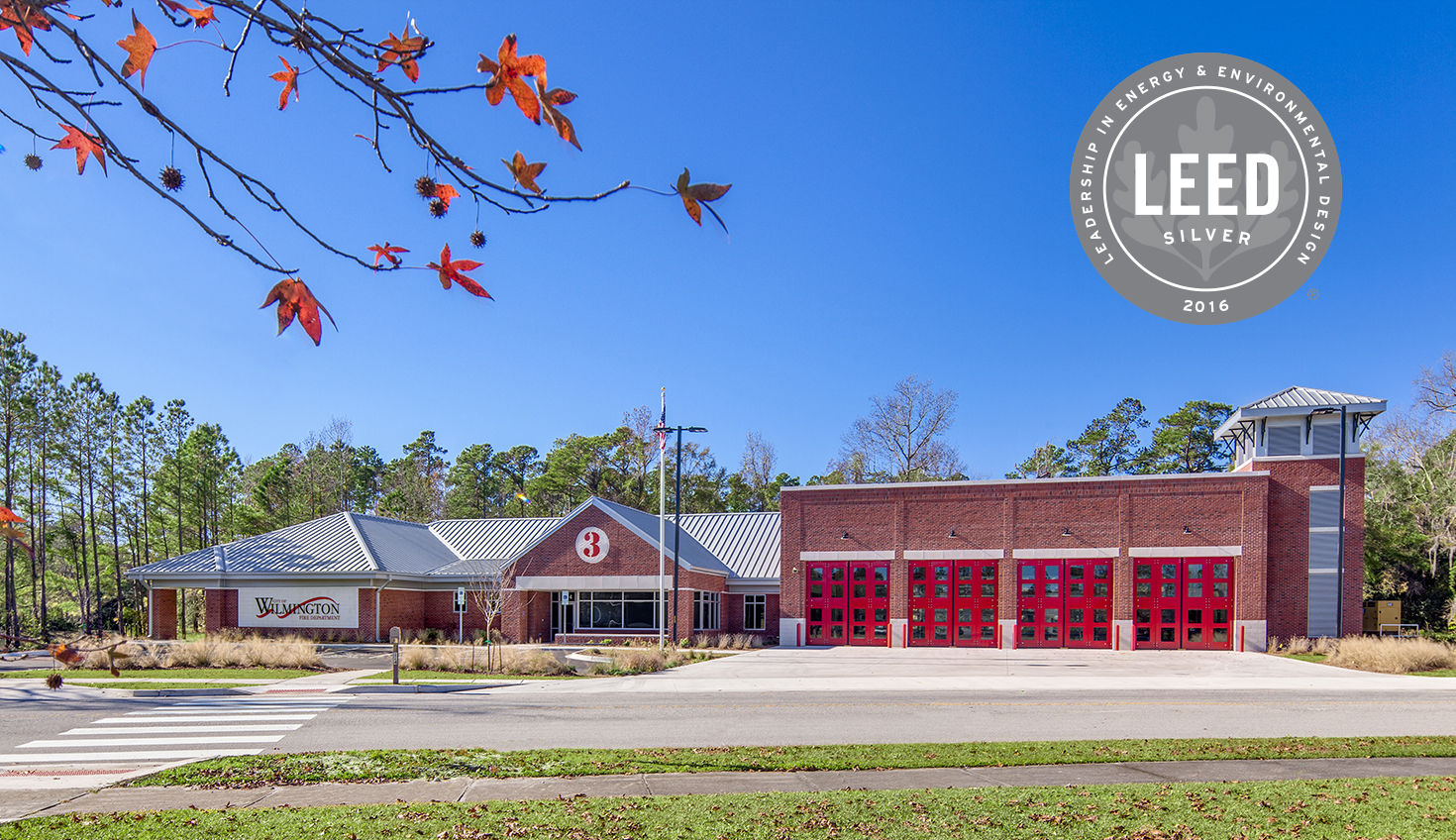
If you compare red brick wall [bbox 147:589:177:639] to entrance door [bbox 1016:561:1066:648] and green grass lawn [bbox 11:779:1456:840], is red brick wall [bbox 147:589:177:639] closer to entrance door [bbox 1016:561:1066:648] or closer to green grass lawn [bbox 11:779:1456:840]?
entrance door [bbox 1016:561:1066:648]

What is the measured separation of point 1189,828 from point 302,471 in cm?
6470

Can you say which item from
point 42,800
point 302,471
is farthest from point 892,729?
point 302,471

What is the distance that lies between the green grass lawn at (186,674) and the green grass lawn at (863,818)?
17.2m

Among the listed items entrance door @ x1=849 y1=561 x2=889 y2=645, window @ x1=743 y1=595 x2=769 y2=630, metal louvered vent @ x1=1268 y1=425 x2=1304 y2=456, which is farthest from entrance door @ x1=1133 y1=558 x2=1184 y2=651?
window @ x1=743 y1=595 x2=769 y2=630

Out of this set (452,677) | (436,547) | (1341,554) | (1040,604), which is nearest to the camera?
(452,677)

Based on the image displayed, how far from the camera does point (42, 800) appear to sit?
9391 mm

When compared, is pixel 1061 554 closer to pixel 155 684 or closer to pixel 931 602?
pixel 931 602

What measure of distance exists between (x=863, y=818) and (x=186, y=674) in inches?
887

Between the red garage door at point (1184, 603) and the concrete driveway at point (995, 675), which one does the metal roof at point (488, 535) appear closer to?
the concrete driveway at point (995, 675)

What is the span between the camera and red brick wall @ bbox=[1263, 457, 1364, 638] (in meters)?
34.2

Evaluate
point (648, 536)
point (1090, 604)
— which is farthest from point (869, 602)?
point (648, 536)

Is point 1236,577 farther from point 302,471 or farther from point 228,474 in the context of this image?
point 302,471

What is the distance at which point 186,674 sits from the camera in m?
24.6

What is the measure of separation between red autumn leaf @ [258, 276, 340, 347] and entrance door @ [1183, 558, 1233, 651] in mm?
37710
